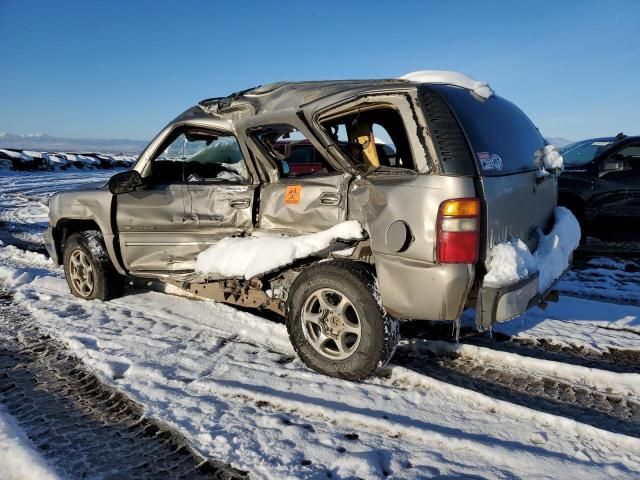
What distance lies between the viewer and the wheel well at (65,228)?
5129mm

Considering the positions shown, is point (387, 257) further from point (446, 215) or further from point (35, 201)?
point (35, 201)

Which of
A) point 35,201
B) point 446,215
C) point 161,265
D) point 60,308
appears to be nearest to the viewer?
point 446,215

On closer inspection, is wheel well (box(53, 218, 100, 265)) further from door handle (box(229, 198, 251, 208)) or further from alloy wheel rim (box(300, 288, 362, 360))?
alloy wheel rim (box(300, 288, 362, 360))

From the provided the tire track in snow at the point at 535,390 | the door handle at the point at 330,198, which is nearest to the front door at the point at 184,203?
the door handle at the point at 330,198

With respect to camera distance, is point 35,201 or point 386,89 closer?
point 386,89

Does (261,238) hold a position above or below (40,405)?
above

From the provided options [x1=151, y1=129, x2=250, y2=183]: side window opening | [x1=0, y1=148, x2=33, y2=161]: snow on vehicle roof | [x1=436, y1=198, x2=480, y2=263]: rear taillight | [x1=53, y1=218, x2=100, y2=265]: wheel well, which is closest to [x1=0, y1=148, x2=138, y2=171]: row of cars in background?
[x1=0, y1=148, x2=33, y2=161]: snow on vehicle roof

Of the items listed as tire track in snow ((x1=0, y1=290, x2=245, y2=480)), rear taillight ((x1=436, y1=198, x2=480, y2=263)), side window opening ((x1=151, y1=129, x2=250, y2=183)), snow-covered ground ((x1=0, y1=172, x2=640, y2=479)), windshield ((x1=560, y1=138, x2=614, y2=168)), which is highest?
windshield ((x1=560, y1=138, x2=614, y2=168))

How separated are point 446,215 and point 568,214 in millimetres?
1867

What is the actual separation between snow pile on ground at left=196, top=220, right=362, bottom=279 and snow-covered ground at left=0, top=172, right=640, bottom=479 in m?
0.59

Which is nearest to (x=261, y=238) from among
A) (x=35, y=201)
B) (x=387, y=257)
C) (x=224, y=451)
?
(x=387, y=257)

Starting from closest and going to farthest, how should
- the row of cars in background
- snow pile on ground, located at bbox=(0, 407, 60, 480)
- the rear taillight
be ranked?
snow pile on ground, located at bbox=(0, 407, 60, 480) → the rear taillight → the row of cars in background

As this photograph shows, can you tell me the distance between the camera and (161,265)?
4.43 m

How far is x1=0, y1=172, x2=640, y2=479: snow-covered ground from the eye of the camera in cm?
232
